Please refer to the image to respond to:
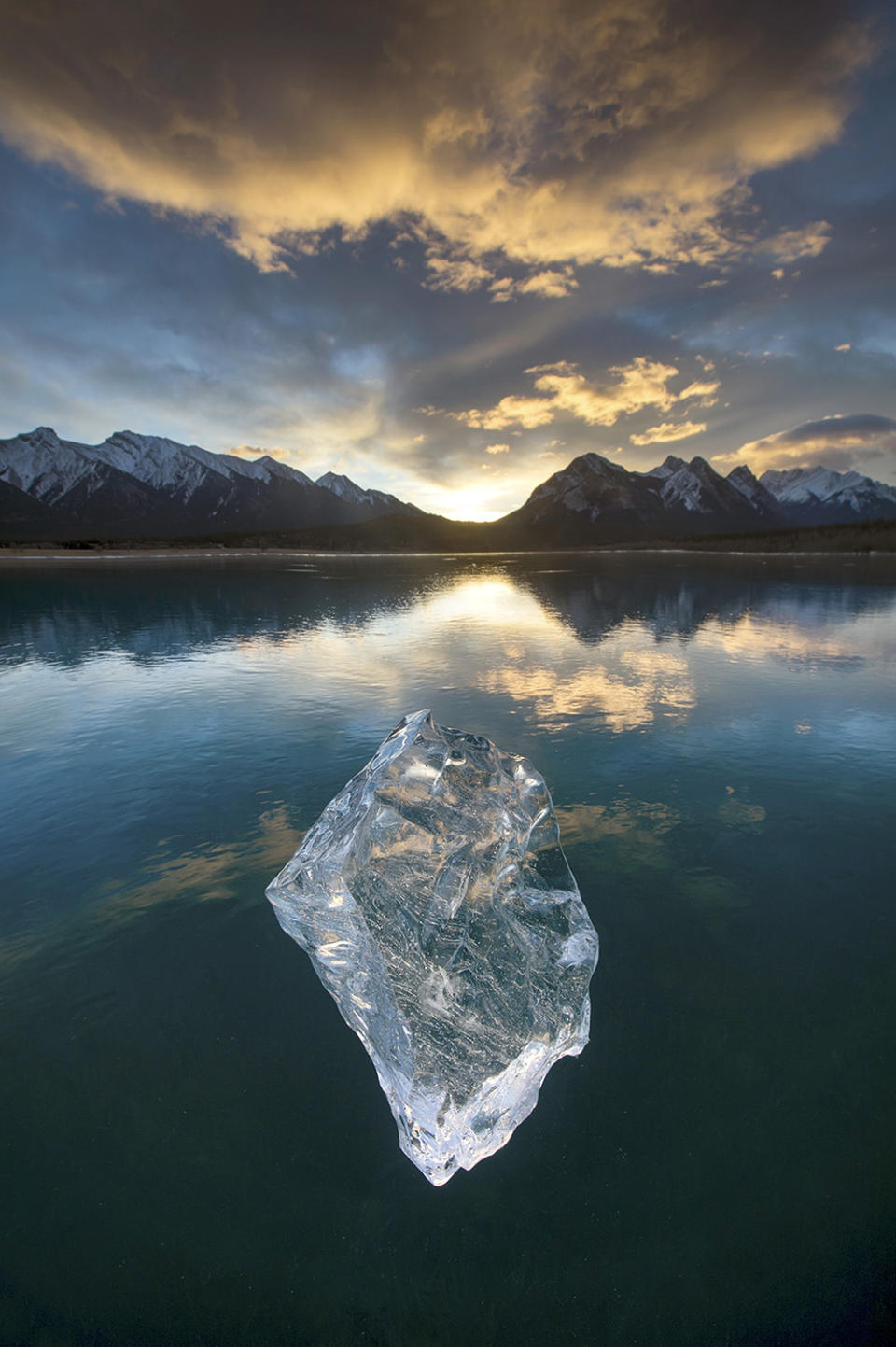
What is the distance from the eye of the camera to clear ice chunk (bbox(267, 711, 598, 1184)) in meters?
3.82

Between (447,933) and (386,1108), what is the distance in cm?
161

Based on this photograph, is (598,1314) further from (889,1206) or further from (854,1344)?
(889,1206)

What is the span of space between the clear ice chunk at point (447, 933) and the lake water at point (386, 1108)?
1.97 ft

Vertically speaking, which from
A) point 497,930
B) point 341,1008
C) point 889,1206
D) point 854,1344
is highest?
point 497,930

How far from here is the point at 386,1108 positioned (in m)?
Answer: 4.41

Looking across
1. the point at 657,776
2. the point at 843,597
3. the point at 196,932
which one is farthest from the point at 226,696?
the point at 843,597

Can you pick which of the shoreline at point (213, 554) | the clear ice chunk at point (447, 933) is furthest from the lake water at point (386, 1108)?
the shoreline at point (213, 554)

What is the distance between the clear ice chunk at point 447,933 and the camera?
151 inches

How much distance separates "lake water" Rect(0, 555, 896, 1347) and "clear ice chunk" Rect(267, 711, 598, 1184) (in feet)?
1.97

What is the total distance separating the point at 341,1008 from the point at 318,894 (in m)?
1.01

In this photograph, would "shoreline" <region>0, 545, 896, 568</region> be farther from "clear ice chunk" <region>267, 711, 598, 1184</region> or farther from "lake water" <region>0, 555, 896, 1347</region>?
"clear ice chunk" <region>267, 711, 598, 1184</region>

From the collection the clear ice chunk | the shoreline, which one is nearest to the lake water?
the clear ice chunk

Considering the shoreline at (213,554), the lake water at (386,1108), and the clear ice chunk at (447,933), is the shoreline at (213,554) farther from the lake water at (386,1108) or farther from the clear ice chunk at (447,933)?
the clear ice chunk at (447,933)

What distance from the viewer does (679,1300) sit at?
335 centimetres
